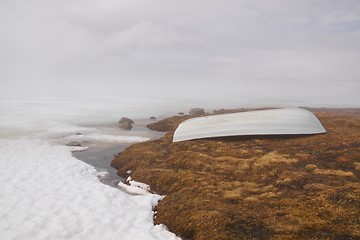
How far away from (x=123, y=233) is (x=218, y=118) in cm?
2759

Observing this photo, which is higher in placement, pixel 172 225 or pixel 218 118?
pixel 218 118

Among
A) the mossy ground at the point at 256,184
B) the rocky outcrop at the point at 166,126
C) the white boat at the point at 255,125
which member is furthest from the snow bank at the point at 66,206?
the rocky outcrop at the point at 166,126

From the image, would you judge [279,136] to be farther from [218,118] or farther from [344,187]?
[344,187]

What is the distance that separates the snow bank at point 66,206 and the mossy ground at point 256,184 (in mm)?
2042

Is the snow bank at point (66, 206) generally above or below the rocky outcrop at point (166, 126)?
below

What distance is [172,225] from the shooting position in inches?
712

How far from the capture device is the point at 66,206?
2017 cm

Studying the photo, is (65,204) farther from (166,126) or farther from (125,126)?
(125,126)

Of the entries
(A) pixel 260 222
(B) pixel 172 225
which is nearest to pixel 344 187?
(A) pixel 260 222

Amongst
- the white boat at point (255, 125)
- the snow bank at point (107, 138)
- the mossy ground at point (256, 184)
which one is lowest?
the snow bank at point (107, 138)

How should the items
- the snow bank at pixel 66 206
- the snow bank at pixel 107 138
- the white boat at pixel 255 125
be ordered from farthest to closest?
the snow bank at pixel 107 138 → the white boat at pixel 255 125 → the snow bank at pixel 66 206

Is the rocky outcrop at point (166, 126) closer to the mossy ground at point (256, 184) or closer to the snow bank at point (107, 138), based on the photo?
the snow bank at point (107, 138)

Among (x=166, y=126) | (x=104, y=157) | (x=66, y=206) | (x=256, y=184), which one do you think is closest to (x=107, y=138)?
(x=104, y=157)

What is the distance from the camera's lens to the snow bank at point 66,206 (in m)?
16.8
